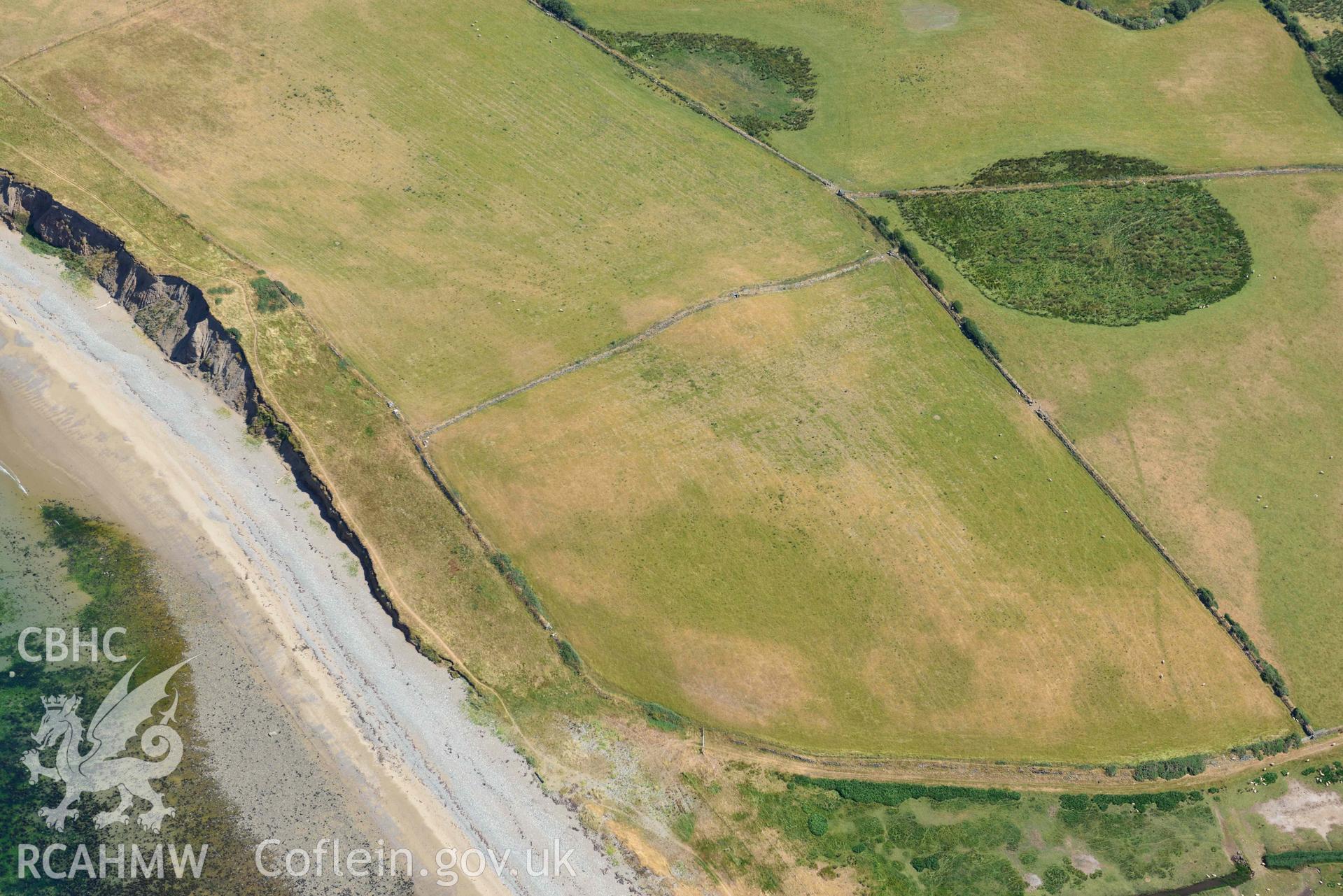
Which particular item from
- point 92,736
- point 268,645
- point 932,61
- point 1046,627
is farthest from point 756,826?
point 932,61

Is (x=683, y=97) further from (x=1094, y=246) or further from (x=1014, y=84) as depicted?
(x=1094, y=246)

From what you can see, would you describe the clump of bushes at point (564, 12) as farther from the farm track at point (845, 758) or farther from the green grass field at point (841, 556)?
the green grass field at point (841, 556)

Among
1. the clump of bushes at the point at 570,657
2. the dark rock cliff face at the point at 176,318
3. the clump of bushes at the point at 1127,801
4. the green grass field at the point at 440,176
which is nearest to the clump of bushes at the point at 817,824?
the clump of bushes at the point at 1127,801

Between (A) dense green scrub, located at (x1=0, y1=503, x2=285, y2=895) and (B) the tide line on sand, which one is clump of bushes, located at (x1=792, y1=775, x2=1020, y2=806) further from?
(B) the tide line on sand

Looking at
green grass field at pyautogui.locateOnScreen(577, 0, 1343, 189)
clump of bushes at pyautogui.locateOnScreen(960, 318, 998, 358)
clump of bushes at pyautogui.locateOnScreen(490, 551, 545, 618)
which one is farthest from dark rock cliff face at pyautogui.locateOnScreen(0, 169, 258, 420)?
clump of bushes at pyautogui.locateOnScreen(960, 318, 998, 358)

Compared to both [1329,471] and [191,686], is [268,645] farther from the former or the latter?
[1329,471]

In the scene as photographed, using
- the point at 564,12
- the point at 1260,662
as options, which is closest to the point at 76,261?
the point at 564,12
